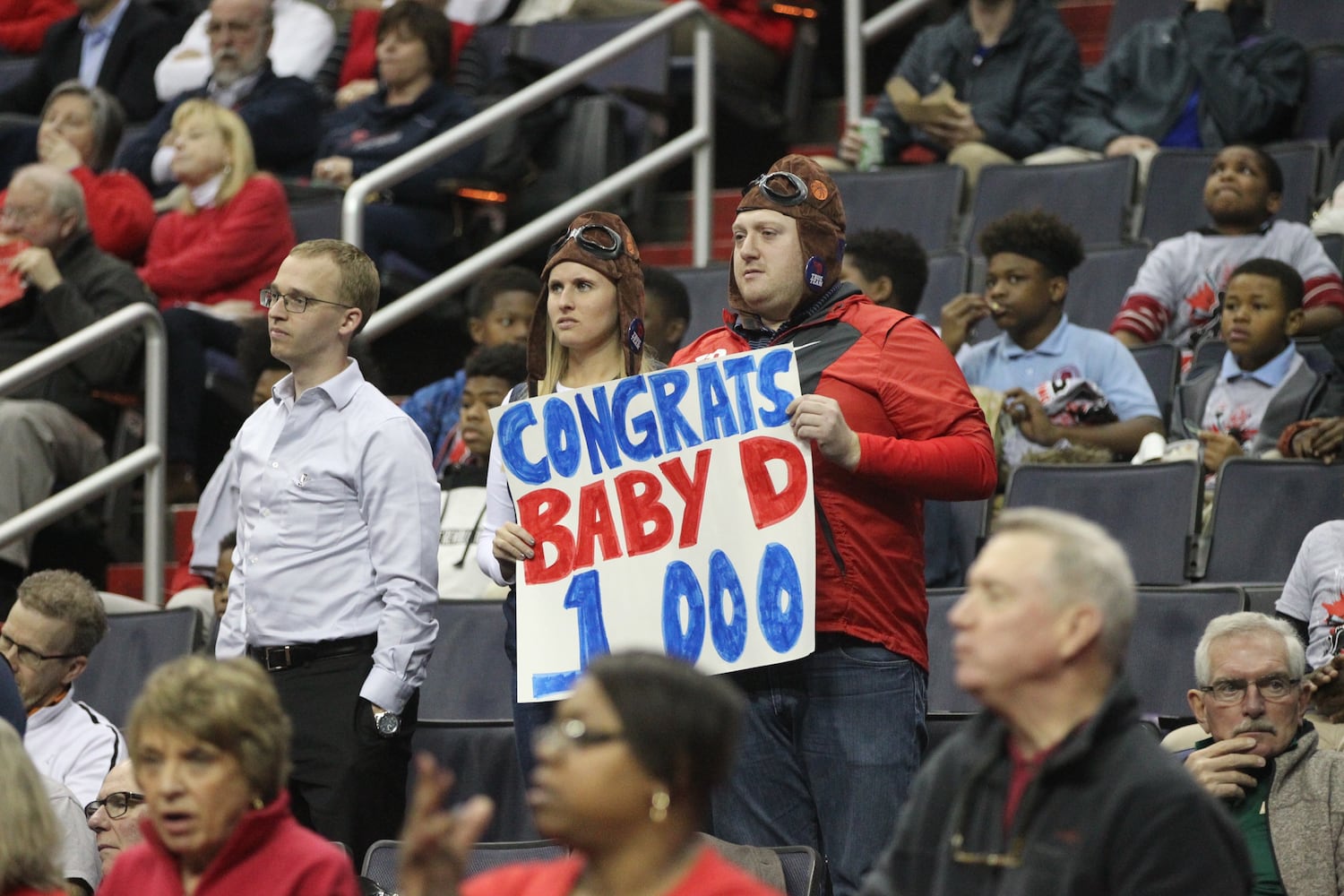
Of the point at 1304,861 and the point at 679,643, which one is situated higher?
the point at 679,643

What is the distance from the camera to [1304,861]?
3.91 m

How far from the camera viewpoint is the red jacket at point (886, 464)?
12.5 feet

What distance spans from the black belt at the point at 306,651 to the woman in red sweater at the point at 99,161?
3.80 m

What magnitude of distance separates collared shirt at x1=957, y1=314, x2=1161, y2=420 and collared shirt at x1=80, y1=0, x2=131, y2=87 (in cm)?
476

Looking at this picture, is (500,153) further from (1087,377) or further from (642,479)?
(642,479)

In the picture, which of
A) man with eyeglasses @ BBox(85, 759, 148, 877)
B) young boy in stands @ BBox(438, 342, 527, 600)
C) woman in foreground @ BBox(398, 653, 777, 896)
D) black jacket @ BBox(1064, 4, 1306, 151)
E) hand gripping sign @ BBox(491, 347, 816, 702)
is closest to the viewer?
woman in foreground @ BBox(398, 653, 777, 896)

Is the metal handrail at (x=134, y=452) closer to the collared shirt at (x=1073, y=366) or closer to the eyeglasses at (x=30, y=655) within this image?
the eyeglasses at (x=30, y=655)

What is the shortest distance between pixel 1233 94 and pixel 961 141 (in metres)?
1.05

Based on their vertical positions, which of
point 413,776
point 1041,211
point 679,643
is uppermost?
point 1041,211

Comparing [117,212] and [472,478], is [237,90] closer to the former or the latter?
[117,212]

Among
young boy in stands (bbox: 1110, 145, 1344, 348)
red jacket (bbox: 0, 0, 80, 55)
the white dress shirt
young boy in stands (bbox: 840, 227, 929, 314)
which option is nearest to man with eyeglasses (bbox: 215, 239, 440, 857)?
young boy in stands (bbox: 840, 227, 929, 314)

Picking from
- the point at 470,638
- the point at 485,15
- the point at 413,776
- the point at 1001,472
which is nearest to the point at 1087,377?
the point at 1001,472

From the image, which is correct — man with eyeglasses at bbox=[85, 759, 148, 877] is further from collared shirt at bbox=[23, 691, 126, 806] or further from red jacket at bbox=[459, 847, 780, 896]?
red jacket at bbox=[459, 847, 780, 896]

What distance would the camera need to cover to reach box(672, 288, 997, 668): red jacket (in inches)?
150
